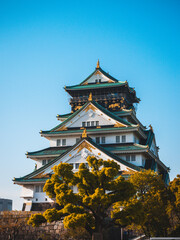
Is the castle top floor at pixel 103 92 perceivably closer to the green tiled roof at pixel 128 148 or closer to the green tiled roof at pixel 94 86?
the green tiled roof at pixel 94 86

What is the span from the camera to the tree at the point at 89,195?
31.9m

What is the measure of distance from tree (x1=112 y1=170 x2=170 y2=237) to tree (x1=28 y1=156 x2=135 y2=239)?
1.17m

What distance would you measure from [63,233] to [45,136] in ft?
63.7

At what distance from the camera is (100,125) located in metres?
56.4

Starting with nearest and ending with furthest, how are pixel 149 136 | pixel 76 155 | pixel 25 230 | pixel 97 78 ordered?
pixel 25 230, pixel 76 155, pixel 149 136, pixel 97 78

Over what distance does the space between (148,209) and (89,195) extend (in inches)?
226

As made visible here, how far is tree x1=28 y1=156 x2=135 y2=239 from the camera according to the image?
105ft

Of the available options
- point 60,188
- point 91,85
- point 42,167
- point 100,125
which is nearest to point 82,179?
point 60,188

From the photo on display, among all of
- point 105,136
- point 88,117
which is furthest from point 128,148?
point 88,117

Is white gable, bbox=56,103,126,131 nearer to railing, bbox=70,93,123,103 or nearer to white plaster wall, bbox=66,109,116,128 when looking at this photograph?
white plaster wall, bbox=66,109,116,128

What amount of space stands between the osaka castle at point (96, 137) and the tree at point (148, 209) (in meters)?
9.68

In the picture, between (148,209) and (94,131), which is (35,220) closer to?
(148,209)

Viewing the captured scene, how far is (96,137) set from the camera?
183ft

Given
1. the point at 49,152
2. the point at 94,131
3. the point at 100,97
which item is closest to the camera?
the point at 94,131
